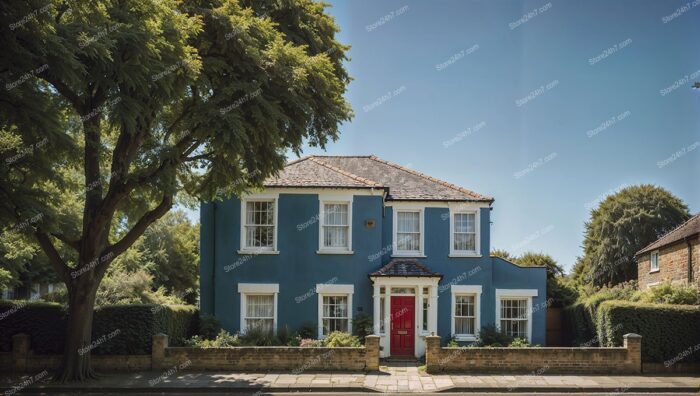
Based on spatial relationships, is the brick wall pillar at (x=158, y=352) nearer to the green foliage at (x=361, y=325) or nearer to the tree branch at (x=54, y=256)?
the tree branch at (x=54, y=256)

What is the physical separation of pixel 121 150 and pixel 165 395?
694 centimetres

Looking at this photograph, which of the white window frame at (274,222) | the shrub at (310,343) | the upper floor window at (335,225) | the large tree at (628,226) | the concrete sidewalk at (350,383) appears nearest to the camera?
the concrete sidewalk at (350,383)

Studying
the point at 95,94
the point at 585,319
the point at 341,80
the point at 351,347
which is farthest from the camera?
the point at 585,319

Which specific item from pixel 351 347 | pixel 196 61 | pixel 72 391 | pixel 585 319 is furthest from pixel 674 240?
pixel 72 391

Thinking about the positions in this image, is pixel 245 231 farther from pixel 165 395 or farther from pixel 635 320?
pixel 635 320

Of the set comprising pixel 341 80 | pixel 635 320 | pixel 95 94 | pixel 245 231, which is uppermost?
A: pixel 341 80

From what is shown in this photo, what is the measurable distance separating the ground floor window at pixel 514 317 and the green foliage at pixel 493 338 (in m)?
1.19

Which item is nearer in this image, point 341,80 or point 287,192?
point 341,80

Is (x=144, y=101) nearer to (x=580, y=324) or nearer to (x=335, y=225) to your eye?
(x=335, y=225)

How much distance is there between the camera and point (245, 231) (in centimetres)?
2530

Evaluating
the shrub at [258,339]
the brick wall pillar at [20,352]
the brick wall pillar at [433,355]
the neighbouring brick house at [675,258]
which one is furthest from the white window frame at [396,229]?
the brick wall pillar at [20,352]

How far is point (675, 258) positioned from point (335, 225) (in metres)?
15.2

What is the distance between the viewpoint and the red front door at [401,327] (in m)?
24.6

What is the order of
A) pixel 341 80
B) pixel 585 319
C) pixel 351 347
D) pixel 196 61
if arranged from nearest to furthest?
pixel 196 61
pixel 351 347
pixel 341 80
pixel 585 319
